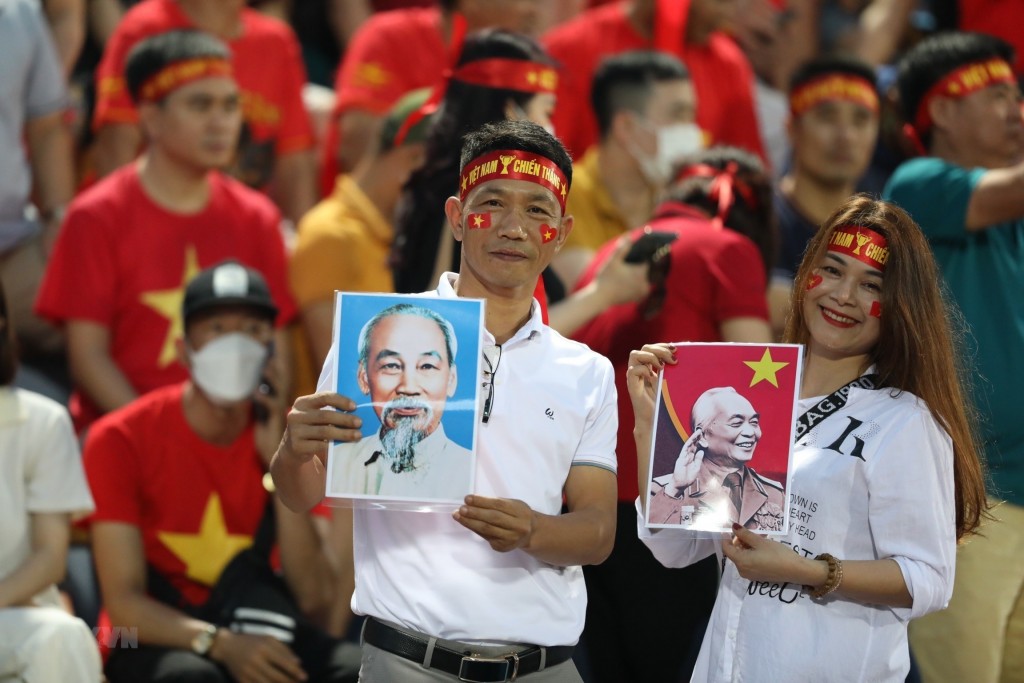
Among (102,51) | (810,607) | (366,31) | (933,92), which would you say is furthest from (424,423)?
(102,51)

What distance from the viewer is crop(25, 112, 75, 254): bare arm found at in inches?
238

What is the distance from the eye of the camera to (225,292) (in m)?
4.95

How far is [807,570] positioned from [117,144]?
4435 millimetres

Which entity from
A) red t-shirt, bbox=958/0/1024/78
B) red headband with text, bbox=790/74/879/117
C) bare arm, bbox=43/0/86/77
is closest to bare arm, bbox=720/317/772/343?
red headband with text, bbox=790/74/879/117

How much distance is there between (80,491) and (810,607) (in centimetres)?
232

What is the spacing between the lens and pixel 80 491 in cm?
429

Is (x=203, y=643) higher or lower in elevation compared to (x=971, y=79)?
lower

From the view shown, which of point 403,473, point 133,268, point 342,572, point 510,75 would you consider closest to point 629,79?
point 510,75

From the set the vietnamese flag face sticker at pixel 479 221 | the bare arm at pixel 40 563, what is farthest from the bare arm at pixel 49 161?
the vietnamese flag face sticker at pixel 479 221

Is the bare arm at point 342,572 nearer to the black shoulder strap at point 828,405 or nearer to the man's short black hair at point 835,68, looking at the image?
the black shoulder strap at point 828,405

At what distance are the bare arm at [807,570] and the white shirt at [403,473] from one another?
64cm

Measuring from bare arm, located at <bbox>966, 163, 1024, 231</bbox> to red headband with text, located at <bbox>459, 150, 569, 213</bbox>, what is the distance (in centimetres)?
157

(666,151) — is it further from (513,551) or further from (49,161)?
(513,551)

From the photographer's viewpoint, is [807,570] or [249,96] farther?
[249,96]
